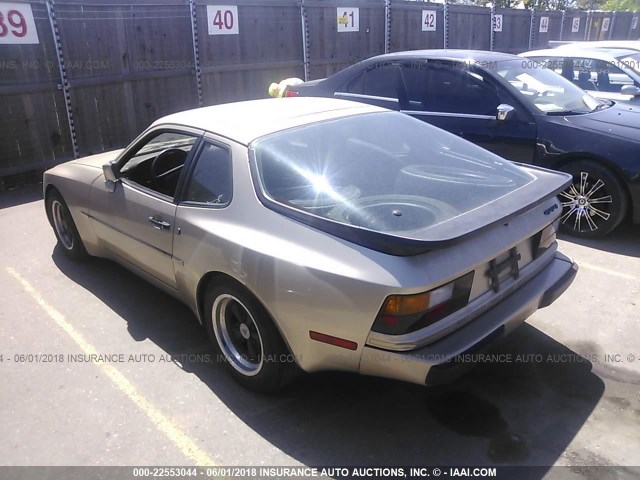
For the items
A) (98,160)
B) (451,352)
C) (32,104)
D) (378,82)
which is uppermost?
(378,82)

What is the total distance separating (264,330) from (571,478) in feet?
5.24

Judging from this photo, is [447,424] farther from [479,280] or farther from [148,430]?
[148,430]

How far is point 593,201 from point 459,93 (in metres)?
1.75

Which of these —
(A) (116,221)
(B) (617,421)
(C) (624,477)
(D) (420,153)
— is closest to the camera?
(C) (624,477)

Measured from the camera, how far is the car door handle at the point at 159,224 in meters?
3.33

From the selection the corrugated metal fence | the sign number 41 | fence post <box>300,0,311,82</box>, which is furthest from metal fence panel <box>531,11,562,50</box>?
fence post <box>300,0,311,82</box>

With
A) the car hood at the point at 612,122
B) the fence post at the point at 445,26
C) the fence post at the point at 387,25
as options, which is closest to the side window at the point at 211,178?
the car hood at the point at 612,122

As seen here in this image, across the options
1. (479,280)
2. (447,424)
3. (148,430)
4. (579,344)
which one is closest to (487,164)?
(479,280)

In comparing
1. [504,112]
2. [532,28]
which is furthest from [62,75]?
[532,28]

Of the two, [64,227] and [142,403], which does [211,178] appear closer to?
[142,403]

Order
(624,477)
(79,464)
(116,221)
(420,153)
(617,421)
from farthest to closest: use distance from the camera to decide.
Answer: (116,221), (420,153), (617,421), (79,464), (624,477)

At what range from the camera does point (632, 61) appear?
8.10 m

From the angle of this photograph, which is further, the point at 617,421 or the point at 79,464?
the point at 617,421

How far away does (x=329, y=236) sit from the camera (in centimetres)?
257
